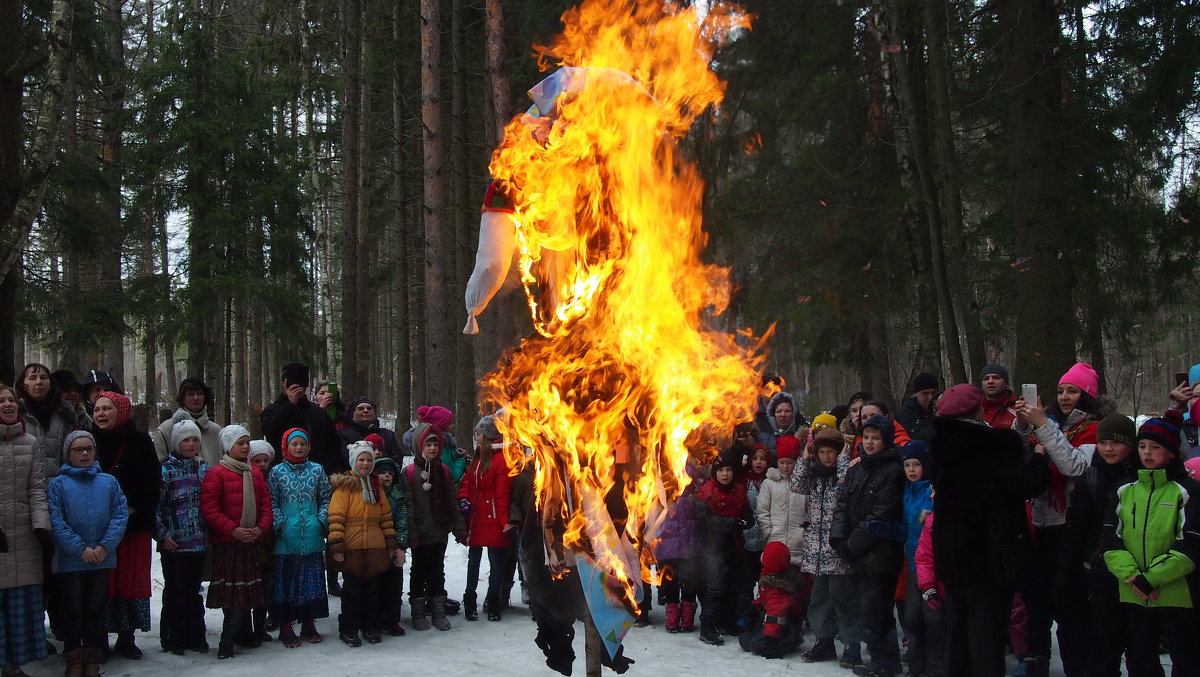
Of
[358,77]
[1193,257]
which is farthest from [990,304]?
[358,77]

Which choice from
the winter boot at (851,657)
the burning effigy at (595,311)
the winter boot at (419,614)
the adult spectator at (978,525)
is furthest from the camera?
the winter boot at (419,614)

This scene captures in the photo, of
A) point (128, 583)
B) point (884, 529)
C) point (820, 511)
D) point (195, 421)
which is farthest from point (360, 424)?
point (884, 529)

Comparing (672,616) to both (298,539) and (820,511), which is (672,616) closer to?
(820,511)

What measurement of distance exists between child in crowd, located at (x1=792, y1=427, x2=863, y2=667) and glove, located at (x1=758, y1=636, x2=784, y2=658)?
0.19 meters

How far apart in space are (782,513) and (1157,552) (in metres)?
3.16

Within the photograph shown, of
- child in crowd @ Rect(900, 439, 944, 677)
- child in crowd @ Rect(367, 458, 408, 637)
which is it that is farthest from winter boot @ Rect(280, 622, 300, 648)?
child in crowd @ Rect(900, 439, 944, 677)

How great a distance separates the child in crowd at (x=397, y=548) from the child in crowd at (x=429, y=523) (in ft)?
0.57

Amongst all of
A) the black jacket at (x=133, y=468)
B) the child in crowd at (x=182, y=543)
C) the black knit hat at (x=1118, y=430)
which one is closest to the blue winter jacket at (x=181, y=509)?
the child in crowd at (x=182, y=543)

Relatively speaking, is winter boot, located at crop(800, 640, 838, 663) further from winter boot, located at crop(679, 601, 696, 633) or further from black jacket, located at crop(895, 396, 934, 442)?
black jacket, located at crop(895, 396, 934, 442)

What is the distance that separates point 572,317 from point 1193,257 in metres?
10.1

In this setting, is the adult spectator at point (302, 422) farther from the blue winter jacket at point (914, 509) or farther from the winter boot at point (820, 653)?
the blue winter jacket at point (914, 509)

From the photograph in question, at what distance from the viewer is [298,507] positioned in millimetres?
7984

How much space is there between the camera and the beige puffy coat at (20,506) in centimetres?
623

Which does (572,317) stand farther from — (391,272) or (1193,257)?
(391,272)
